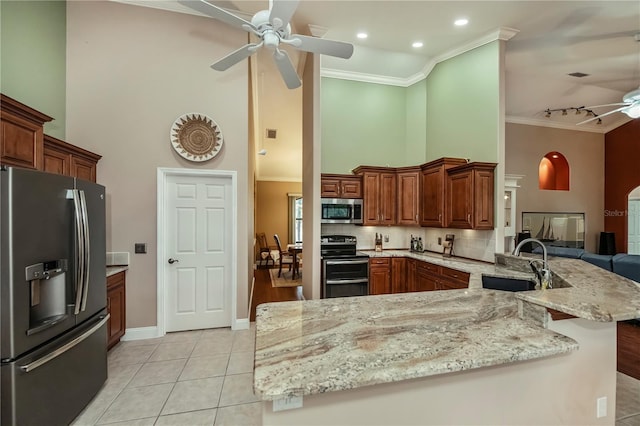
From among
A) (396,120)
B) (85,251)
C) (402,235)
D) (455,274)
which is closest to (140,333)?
(85,251)

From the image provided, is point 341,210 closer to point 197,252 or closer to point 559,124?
point 197,252

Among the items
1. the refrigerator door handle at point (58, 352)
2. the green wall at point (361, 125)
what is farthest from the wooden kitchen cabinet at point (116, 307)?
the green wall at point (361, 125)

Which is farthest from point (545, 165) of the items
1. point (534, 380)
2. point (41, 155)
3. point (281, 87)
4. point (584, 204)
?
point (41, 155)

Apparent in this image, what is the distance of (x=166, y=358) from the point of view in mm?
2980

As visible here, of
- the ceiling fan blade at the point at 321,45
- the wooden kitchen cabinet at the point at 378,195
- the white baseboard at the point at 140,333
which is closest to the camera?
the ceiling fan blade at the point at 321,45

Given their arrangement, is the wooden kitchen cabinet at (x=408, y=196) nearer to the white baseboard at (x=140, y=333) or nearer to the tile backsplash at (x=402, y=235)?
the tile backsplash at (x=402, y=235)

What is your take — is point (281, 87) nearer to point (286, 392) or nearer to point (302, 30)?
point (302, 30)

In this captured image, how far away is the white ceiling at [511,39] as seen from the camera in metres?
3.48

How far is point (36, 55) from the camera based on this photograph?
2900 millimetres

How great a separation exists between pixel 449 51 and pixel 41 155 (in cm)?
530

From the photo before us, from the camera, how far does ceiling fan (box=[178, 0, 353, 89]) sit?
207 cm

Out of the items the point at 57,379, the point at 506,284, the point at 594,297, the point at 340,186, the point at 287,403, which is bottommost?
the point at 57,379

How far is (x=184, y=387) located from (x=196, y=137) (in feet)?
9.16

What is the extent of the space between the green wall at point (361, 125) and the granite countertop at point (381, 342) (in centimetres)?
385
